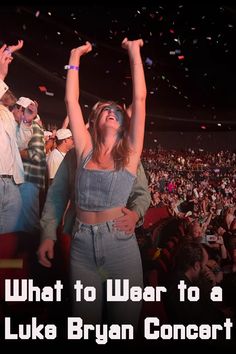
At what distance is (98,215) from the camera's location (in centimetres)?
284

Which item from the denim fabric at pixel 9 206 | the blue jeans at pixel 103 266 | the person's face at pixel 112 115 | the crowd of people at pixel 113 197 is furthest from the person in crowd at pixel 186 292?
the denim fabric at pixel 9 206

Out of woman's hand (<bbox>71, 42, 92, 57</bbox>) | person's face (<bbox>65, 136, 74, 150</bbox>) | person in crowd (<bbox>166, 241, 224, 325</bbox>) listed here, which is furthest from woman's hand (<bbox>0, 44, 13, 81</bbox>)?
person in crowd (<bbox>166, 241, 224, 325</bbox>)

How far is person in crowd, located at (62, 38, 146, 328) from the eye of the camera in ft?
9.30

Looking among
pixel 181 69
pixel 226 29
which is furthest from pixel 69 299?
pixel 226 29

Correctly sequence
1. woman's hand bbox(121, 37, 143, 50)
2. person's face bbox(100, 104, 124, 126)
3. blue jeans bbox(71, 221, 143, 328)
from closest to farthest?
blue jeans bbox(71, 221, 143, 328) < person's face bbox(100, 104, 124, 126) < woman's hand bbox(121, 37, 143, 50)

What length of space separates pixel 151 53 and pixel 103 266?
123 centimetres

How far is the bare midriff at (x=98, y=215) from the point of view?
284 cm

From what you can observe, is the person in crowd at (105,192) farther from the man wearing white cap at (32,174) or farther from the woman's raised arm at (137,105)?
the man wearing white cap at (32,174)

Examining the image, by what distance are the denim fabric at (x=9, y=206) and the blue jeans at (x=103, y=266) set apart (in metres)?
0.38

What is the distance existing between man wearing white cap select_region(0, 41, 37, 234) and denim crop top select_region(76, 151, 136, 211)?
1.27ft

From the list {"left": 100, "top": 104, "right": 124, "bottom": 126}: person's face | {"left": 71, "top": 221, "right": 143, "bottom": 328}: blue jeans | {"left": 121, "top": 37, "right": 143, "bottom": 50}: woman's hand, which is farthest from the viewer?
{"left": 121, "top": 37, "right": 143, "bottom": 50}: woman's hand

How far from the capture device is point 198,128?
3.32 meters

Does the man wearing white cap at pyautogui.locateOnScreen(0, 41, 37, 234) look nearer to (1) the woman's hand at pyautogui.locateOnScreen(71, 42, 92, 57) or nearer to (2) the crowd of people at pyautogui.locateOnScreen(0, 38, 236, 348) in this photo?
(2) the crowd of people at pyautogui.locateOnScreen(0, 38, 236, 348)

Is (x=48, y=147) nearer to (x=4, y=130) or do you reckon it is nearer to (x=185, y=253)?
(x=4, y=130)
